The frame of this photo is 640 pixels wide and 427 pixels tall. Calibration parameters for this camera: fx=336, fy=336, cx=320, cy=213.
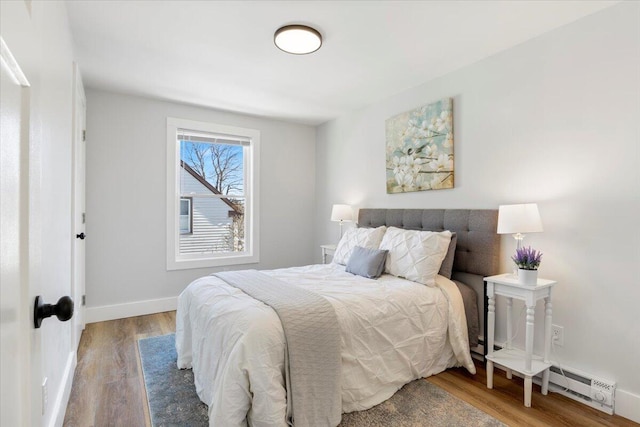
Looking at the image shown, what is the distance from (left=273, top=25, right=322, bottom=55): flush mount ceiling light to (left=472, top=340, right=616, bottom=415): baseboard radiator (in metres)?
2.89

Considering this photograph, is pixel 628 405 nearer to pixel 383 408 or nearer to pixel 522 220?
pixel 522 220

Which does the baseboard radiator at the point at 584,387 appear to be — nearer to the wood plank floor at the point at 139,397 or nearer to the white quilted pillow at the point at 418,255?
the wood plank floor at the point at 139,397

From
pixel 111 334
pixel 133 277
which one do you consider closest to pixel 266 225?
pixel 133 277

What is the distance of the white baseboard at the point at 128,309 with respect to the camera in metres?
3.58

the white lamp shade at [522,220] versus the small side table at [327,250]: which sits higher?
the white lamp shade at [522,220]

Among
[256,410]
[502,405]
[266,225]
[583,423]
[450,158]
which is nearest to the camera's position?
[256,410]

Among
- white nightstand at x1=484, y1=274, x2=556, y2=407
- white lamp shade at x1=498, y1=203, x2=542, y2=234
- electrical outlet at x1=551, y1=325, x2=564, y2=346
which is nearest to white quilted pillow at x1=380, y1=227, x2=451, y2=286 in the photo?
white nightstand at x1=484, y1=274, x2=556, y2=407

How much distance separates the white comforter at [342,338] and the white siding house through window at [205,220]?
5.88ft

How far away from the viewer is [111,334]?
3.26 m

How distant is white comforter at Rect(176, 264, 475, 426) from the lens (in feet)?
5.39

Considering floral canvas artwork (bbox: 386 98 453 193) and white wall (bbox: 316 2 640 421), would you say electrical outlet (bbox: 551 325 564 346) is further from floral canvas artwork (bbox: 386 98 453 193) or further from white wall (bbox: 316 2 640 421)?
floral canvas artwork (bbox: 386 98 453 193)

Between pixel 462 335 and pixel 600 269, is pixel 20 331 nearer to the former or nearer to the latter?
pixel 462 335

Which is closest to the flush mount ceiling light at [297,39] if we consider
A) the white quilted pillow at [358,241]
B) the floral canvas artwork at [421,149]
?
the floral canvas artwork at [421,149]

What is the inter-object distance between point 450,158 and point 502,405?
1.94 metres
